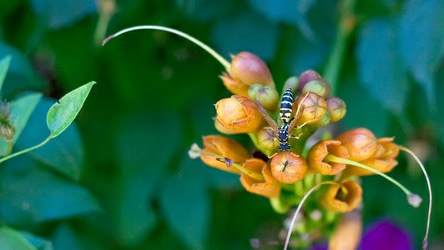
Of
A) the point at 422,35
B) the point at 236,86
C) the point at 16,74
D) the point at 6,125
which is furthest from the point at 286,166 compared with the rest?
the point at 16,74

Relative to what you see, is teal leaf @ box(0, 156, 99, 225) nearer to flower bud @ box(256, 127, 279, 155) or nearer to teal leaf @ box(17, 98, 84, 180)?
teal leaf @ box(17, 98, 84, 180)

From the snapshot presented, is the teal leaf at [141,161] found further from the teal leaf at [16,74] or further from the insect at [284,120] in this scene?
the insect at [284,120]

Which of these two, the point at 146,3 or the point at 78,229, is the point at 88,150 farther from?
the point at 146,3

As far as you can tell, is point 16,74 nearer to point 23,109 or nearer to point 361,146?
point 23,109

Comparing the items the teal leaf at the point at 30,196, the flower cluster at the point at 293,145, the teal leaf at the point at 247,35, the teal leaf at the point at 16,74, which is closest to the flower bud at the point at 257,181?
the flower cluster at the point at 293,145

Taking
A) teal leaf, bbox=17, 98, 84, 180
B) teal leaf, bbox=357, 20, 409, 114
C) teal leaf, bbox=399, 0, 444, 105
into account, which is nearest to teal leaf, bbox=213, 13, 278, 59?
teal leaf, bbox=357, 20, 409, 114
